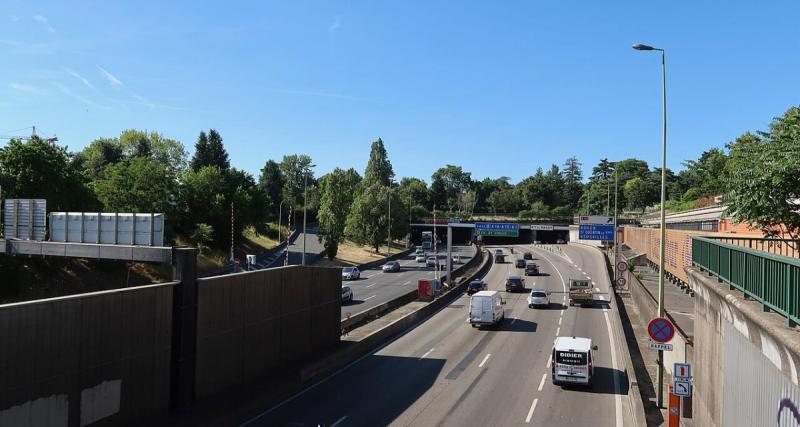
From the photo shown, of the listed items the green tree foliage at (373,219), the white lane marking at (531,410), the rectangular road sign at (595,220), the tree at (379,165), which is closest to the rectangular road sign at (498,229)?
the rectangular road sign at (595,220)

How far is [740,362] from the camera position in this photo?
33.3ft

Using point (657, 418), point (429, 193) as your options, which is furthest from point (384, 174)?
point (657, 418)

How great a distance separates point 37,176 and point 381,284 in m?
32.3

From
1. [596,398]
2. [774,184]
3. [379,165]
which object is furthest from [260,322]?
[379,165]

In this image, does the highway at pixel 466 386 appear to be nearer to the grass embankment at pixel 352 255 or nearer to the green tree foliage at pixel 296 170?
the grass embankment at pixel 352 255

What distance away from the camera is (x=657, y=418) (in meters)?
17.1

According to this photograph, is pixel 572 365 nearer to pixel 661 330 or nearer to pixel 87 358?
pixel 661 330

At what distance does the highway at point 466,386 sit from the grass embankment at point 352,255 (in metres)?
44.7

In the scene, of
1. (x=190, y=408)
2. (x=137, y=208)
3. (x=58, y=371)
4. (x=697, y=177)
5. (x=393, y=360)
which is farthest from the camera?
(x=697, y=177)

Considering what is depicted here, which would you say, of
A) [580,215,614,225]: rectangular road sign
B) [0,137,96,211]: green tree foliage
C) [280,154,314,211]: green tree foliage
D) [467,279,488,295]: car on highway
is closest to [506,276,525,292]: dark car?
[467,279,488,295]: car on highway

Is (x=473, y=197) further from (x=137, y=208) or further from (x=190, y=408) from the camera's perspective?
(x=190, y=408)

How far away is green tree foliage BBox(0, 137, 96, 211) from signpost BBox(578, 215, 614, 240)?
45.3m

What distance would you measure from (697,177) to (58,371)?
11360cm

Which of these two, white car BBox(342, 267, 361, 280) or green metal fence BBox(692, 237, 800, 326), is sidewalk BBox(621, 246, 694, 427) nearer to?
green metal fence BBox(692, 237, 800, 326)
